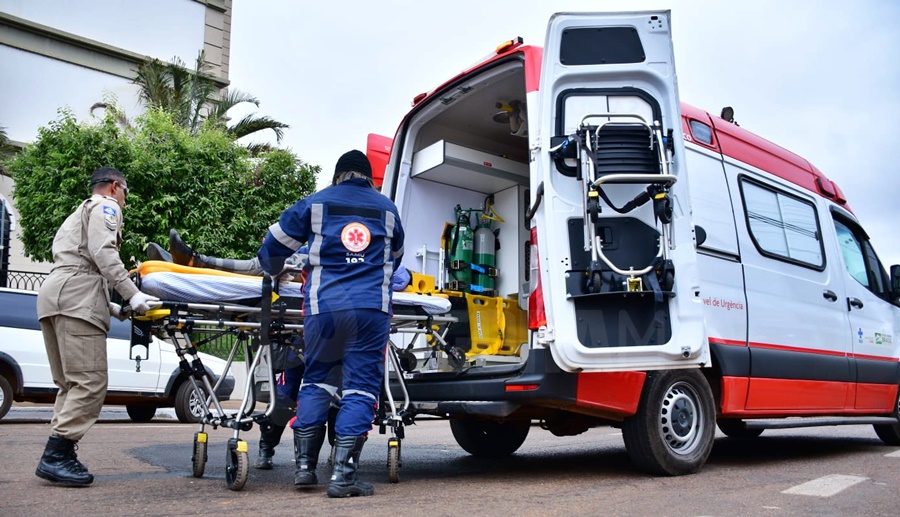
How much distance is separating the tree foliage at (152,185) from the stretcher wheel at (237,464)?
14083mm

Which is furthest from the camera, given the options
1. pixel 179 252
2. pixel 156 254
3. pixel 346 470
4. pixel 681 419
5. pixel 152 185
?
pixel 152 185

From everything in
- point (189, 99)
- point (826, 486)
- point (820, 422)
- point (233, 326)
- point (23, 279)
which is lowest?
point (826, 486)

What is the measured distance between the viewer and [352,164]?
4.91 meters

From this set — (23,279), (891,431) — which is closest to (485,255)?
(891,431)

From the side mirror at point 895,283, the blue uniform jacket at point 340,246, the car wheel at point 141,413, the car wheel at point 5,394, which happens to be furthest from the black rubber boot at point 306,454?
the car wheel at point 141,413

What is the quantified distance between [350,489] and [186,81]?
21476 millimetres

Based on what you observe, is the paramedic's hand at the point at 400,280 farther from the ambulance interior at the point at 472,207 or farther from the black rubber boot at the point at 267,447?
the black rubber boot at the point at 267,447

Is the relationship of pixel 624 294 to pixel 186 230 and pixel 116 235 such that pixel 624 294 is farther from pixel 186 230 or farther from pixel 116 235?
pixel 186 230

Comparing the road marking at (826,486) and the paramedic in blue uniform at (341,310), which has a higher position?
the paramedic in blue uniform at (341,310)

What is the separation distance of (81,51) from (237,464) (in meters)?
25.3

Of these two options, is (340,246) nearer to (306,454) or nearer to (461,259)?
(306,454)

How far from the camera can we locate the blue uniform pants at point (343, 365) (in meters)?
4.56

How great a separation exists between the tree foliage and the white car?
7.22m

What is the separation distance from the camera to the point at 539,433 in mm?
10023
